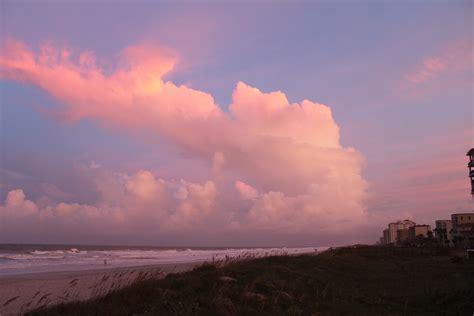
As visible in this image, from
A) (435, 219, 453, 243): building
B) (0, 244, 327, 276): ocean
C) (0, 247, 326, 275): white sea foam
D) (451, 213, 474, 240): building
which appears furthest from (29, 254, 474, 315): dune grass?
(435, 219, 453, 243): building

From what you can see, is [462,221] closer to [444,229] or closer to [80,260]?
[444,229]

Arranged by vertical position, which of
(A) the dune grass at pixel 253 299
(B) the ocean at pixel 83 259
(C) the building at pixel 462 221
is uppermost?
(C) the building at pixel 462 221

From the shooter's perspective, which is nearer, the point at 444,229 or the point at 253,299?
the point at 253,299

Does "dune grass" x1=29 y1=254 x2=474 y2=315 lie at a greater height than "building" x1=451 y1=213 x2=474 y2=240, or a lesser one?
lesser

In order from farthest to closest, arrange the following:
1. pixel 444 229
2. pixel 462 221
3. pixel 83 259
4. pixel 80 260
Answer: pixel 444 229 < pixel 462 221 < pixel 83 259 < pixel 80 260

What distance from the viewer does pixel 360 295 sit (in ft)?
55.6

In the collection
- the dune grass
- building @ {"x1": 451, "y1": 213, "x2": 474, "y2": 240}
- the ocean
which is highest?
building @ {"x1": 451, "y1": 213, "x2": 474, "y2": 240}

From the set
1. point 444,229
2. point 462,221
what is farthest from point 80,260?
point 444,229

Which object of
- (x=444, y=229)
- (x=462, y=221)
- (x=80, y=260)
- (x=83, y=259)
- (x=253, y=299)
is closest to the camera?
(x=253, y=299)

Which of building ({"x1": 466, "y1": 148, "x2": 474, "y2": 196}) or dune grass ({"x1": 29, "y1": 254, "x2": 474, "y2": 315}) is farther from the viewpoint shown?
building ({"x1": 466, "y1": 148, "x2": 474, "y2": 196})

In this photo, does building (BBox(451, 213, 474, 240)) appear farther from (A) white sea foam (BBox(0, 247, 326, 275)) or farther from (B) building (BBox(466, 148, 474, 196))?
(A) white sea foam (BBox(0, 247, 326, 275))

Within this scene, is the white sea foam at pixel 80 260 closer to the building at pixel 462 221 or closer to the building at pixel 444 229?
the building at pixel 462 221

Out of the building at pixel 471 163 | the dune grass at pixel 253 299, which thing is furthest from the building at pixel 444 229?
the dune grass at pixel 253 299

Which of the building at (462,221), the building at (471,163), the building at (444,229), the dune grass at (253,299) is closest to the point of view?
the dune grass at (253,299)
